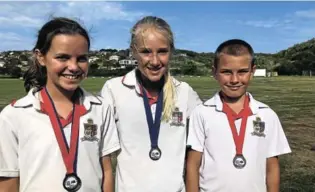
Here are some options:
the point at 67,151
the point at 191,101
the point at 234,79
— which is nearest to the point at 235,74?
the point at 234,79

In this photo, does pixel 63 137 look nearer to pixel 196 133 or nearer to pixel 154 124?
pixel 154 124

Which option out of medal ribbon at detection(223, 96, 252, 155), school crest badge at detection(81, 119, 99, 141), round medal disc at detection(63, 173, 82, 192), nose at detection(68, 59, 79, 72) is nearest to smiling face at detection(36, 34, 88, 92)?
nose at detection(68, 59, 79, 72)

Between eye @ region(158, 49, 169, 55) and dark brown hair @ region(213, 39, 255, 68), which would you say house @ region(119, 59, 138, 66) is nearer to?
eye @ region(158, 49, 169, 55)

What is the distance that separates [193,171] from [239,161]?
1.20ft

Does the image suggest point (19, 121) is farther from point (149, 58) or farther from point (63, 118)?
point (149, 58)

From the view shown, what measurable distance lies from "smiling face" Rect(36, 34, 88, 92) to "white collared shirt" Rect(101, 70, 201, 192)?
0.65m

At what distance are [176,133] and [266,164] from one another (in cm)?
74

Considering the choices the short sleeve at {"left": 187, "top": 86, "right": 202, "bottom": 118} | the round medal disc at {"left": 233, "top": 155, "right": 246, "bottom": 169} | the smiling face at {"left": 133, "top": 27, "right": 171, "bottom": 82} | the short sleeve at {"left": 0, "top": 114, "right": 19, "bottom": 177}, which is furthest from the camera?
the short sleeve at {"left": 187, "top": 86, "right": 202, "bottom": 118}

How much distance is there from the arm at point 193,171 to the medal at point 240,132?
0.29 metres

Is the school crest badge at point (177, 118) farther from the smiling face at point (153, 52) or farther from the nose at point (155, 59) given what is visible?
the nose at point (155, 59)

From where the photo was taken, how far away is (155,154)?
3.50 meters

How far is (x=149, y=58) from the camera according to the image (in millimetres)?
3492

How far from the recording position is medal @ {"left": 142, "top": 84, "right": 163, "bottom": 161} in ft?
11.5

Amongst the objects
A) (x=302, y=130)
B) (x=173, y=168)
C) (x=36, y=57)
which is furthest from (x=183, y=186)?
(x=302, y=130)
